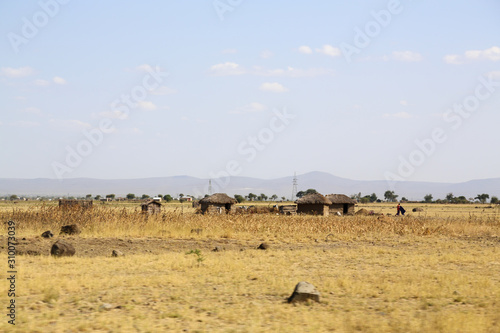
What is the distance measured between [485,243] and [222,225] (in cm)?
1282

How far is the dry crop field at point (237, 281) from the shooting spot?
9.60 meters

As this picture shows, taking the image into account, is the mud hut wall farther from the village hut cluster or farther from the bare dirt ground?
the bare dirt ground

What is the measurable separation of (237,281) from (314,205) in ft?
130

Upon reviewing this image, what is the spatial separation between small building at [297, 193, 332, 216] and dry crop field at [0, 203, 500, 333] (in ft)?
85.8

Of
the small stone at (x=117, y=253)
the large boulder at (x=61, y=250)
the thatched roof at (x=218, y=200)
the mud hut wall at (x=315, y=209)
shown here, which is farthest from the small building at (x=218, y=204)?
the large boulder at (x=61, y=250)

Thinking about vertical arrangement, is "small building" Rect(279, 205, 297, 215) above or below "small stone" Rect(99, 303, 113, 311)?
above

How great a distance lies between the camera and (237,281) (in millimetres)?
13742

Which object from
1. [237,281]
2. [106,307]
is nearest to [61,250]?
[237,281]

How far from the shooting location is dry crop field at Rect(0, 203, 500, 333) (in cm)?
960

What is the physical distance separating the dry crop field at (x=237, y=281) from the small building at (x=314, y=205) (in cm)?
2616

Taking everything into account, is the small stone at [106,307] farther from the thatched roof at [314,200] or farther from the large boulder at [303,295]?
the thatched roof at [314,200]

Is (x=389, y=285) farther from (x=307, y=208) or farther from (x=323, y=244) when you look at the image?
(x=307, y=208)

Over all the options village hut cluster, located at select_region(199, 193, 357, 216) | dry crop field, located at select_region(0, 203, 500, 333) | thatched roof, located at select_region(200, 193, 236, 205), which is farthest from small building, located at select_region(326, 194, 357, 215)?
dry crop field, located at select_region(0, 203, 500, 333)

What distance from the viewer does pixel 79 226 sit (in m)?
24.8
